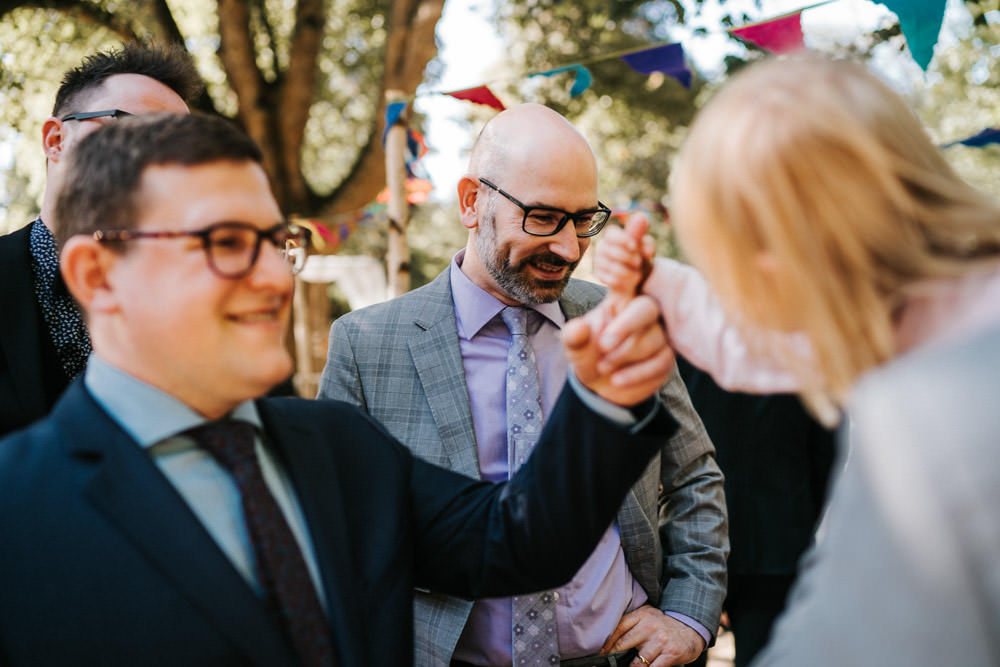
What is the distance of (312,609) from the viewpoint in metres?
1.37

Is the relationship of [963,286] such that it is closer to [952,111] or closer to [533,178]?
[533,178]

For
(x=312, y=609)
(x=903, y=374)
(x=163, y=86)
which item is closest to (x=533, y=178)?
(x=163, y=86)

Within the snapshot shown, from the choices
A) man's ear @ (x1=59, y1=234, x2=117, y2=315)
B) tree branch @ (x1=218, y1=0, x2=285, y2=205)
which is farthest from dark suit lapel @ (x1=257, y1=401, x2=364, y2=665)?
tree branch @ (x1=218, y1=0, x2=285, y2=205)

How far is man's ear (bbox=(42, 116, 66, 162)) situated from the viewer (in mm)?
2307

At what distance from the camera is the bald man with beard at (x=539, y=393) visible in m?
2.23

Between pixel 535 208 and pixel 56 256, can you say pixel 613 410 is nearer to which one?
pixel 535 208

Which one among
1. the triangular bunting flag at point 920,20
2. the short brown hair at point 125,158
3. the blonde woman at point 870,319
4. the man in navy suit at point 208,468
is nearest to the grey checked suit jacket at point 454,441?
the man in navy suit at point 208,468

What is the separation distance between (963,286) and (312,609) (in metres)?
1.10

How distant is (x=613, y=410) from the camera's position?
5.05 ft

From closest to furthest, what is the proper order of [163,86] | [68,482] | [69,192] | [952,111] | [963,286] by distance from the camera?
[963,286] < [68,482] < [69,192] < [163,86] < [952,111]

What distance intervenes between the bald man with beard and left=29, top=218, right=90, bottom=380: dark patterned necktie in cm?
68

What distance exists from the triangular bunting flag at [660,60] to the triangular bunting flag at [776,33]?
2.03ft

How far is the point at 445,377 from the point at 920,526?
5.46 ft

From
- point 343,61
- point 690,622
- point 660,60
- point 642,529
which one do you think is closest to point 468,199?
point 642,529
